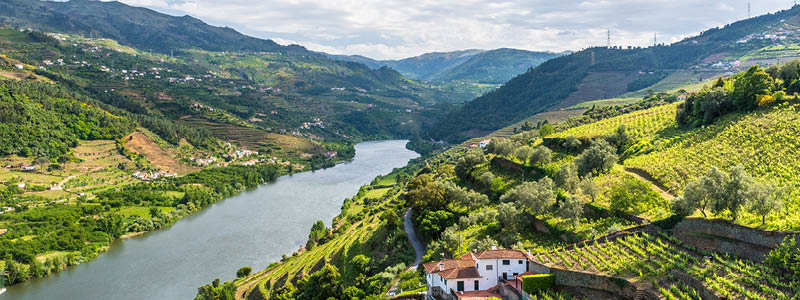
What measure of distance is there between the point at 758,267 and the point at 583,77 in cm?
17137

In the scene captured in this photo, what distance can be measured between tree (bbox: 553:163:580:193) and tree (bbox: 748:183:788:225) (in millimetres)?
15149

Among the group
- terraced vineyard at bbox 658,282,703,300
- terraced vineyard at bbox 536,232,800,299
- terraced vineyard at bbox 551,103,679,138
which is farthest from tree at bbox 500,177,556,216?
terraced vineyard at bbox 551,103,679,138

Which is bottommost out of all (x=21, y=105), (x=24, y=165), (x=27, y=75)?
(x=24, y=165)

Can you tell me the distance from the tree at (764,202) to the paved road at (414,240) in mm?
23099

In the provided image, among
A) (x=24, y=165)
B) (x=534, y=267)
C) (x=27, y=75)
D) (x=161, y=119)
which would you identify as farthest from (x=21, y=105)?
(x=534, y=267)

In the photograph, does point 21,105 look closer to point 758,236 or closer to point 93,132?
point 93,132

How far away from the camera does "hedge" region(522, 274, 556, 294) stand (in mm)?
23500

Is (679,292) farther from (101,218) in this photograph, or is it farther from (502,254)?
(101,218)

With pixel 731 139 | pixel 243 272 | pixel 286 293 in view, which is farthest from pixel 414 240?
pixel 731 139

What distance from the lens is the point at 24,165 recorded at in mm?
89125

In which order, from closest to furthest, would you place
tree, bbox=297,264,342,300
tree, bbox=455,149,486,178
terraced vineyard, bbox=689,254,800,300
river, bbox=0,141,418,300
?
terraced vineyard, bbox=689,254,800,300
tree, bbox=297,264,342,300
river, bbox=0,141,418,300
tree, bbox=455,149,486,178

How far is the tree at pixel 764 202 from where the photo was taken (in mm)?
21281

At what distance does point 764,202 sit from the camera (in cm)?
2130

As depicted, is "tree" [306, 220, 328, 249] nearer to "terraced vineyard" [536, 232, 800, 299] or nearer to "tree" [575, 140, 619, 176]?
"tree" [575, 140, 619, 176]
